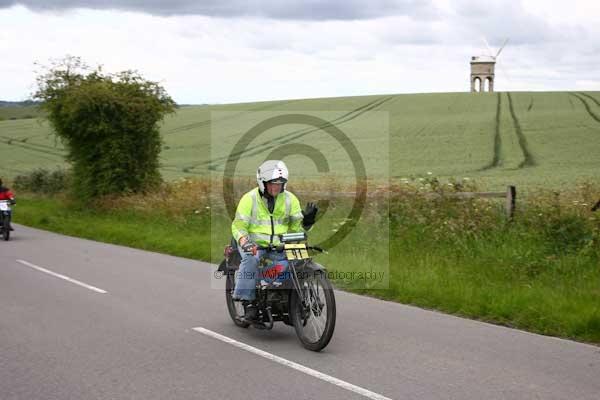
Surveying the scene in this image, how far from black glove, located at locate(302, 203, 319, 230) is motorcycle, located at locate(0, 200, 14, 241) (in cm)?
1393

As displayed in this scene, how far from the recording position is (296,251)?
24.6 feet

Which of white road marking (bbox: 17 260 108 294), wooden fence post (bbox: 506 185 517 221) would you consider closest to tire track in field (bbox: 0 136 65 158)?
white road marking (bbox: 17 260 108 294)

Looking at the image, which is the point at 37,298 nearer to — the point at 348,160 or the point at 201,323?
the point at 201,323

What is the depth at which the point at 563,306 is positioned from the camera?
860 cm

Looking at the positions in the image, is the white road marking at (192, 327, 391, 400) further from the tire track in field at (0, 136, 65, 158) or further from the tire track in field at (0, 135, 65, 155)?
the tire track in field at (0, 135, 65, 155)

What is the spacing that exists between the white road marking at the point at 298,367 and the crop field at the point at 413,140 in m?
10.3

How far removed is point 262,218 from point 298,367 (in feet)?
5.89

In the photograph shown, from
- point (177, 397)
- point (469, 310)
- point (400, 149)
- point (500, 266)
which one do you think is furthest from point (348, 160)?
point (177, 397)

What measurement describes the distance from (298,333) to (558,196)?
731 cm

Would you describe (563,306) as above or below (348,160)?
below

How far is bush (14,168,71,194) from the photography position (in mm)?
33312

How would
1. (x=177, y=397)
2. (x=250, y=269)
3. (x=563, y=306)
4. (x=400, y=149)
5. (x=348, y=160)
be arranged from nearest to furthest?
(x=177, y=397) → (x=250, y=269) → (x=563, y=306) → (x=348, y=160) → (x=400, y=149)

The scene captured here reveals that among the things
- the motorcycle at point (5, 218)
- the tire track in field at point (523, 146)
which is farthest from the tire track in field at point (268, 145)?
the motorcycle at point (5, 218)

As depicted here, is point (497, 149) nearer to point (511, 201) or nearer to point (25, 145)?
point (511, 201)
